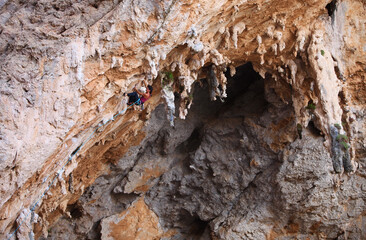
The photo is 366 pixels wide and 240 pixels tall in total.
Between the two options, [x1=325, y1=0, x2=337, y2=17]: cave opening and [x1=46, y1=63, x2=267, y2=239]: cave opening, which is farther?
[x1=46, y1=63, x2=267, y2=239]: cave opening

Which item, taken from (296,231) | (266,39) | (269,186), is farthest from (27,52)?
(296,231)

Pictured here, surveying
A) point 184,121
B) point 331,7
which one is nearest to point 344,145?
point 331,7

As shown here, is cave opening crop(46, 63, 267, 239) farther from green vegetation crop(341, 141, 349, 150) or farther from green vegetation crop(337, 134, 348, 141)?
green vegetation crop(341, 141, 349, 150)

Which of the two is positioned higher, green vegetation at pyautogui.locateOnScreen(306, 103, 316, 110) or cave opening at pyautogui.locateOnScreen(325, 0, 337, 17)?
cave opening at pyautogui.locateOnScreen(325, 0, 337, 17)

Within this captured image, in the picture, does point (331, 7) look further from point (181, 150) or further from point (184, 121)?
point (181, 150)

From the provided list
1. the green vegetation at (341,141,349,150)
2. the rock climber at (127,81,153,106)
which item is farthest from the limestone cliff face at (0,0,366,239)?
the rock climber at (127,81,153,106)

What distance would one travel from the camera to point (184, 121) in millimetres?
8773

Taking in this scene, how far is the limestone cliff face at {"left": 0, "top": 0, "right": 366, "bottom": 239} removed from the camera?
416cm

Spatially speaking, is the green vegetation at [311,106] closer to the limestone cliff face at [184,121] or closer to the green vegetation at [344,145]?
the limestone cliff face at [184,121]

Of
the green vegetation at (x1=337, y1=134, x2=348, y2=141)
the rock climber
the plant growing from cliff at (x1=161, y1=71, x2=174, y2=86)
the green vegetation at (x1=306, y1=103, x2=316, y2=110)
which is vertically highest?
the green vegetation at (x1=306, y1=103, x2=316, y2=110)

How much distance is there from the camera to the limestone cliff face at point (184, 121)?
4.16 m

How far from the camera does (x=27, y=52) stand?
404 cm

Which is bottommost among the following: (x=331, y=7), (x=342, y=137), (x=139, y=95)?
(x=139, y=95)

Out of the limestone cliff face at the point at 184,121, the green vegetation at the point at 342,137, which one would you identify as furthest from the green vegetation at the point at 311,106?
the green vegetation at the point at 342,137
